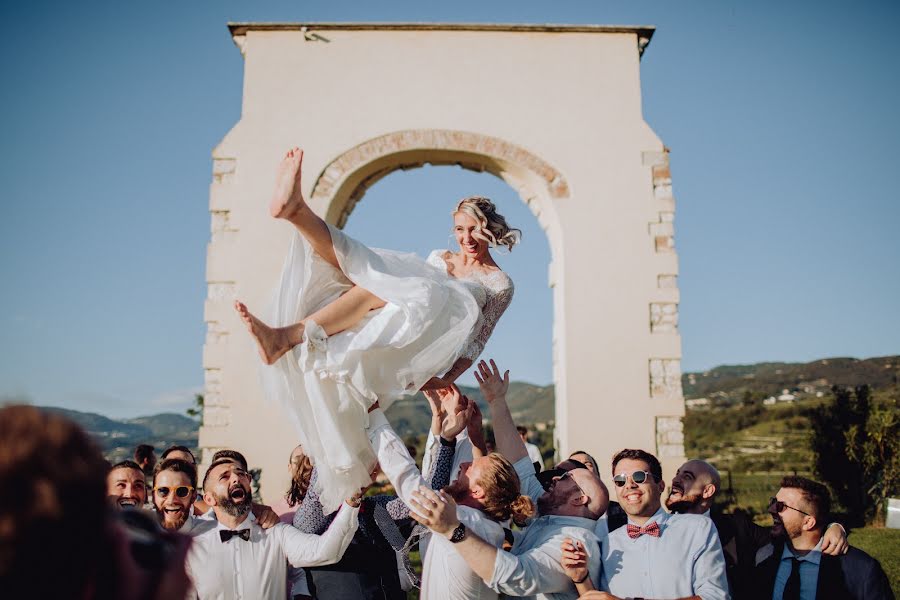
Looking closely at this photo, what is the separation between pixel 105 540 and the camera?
3.55 feet

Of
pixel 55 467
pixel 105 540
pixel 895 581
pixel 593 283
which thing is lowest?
pixel 895 581

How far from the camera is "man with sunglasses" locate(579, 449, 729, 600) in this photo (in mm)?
3186

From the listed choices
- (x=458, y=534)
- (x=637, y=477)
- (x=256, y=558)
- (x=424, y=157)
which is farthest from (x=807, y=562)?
(x=424, y=157)

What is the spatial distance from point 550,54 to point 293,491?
6.98 meters

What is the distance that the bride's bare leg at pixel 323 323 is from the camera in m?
3.14

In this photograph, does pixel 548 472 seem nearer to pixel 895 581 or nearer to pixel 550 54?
pixel 895 581

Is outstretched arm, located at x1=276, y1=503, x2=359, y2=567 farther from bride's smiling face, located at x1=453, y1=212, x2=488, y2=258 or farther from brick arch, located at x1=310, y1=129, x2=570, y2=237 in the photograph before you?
brick arch, located at x1=310, y1=129, x2=570, y2=237

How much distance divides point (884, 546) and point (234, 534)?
7.56 m

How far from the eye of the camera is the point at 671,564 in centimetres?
322

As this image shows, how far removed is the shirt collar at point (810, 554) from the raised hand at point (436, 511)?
1.94 metres

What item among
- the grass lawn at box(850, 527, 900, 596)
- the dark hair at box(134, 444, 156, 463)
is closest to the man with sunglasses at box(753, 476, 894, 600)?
the grass lawn at box(850, 527, 900, 596)

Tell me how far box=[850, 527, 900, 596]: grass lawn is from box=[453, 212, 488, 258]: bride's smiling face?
17.0 ft

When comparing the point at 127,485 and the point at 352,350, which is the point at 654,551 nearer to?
the point at 352,350

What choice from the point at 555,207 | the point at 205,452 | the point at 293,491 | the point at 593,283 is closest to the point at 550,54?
the point at 555,207
